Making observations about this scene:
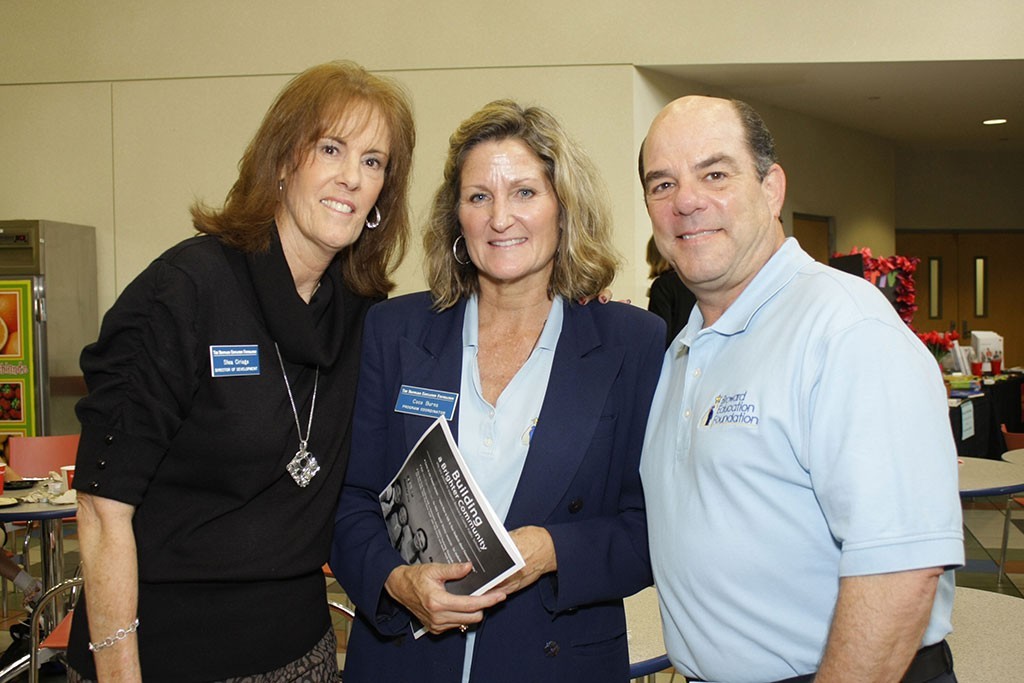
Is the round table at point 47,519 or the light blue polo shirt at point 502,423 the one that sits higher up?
the light blue polo shirt at point 502,423

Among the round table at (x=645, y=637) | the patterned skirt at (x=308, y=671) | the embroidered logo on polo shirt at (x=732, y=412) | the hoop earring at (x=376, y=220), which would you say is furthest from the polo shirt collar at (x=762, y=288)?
the patterned skirt at (x=308, y=671)

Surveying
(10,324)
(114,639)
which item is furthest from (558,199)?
(10,324)

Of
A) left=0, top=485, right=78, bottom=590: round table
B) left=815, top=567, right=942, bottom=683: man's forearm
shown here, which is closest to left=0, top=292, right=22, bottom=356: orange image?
left=0, top=485, right=78, bottom=590: round table

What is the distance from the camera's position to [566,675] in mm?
1874

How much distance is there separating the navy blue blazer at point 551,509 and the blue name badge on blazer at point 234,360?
0.33 metres

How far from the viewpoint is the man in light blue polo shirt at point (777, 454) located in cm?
133

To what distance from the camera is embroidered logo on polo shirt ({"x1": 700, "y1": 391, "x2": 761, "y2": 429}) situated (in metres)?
1.49

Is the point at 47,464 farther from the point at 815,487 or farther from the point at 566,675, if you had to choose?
the point at 815,487

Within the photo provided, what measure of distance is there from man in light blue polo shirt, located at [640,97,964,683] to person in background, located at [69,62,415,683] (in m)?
0.68

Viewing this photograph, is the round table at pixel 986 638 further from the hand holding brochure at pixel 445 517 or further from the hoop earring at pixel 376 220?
the hoop earring at pixel 376 220

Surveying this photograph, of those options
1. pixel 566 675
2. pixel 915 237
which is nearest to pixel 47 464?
pixel 566 675

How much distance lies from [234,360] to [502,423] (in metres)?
0.59

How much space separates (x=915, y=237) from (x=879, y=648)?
13980mm

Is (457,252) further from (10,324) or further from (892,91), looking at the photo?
(892,91)
